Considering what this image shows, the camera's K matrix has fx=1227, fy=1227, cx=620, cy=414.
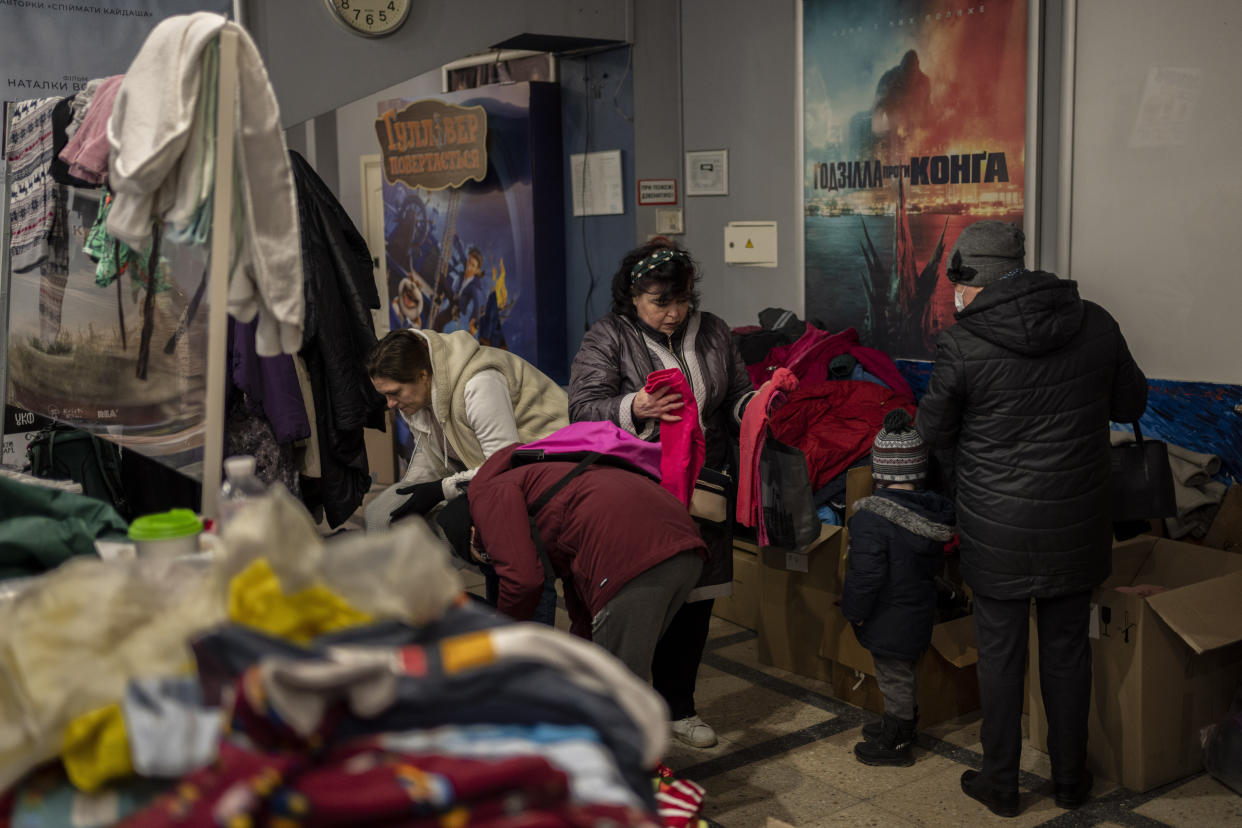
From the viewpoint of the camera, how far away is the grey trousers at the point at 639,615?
3078 mm

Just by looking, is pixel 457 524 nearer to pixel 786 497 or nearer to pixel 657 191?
pixel 786 497

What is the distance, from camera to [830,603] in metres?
4.11

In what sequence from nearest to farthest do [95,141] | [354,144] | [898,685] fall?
1. [95,141]
2. [898,685]
3. [354,144]

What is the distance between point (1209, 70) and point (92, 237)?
3.26 m

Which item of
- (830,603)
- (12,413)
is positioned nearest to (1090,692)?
(830,603)

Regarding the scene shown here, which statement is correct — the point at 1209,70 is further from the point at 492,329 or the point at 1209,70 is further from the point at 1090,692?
the point at 492,329

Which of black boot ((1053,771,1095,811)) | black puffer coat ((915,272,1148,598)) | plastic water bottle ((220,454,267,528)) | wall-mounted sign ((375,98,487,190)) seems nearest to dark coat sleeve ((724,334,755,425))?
black puffer coat ((915,272,1148,598))

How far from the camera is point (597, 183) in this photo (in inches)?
236

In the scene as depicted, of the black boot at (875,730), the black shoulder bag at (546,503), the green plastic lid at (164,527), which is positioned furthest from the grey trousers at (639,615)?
the green plastic lid at (164,527)

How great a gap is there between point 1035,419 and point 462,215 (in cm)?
→ 413

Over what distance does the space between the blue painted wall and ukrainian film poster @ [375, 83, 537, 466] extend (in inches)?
8.3

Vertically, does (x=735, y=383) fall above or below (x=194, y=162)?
below

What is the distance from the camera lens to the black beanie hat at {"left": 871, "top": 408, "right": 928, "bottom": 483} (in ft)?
11.8

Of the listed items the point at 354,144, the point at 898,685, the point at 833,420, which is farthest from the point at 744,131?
the point at 354,144
